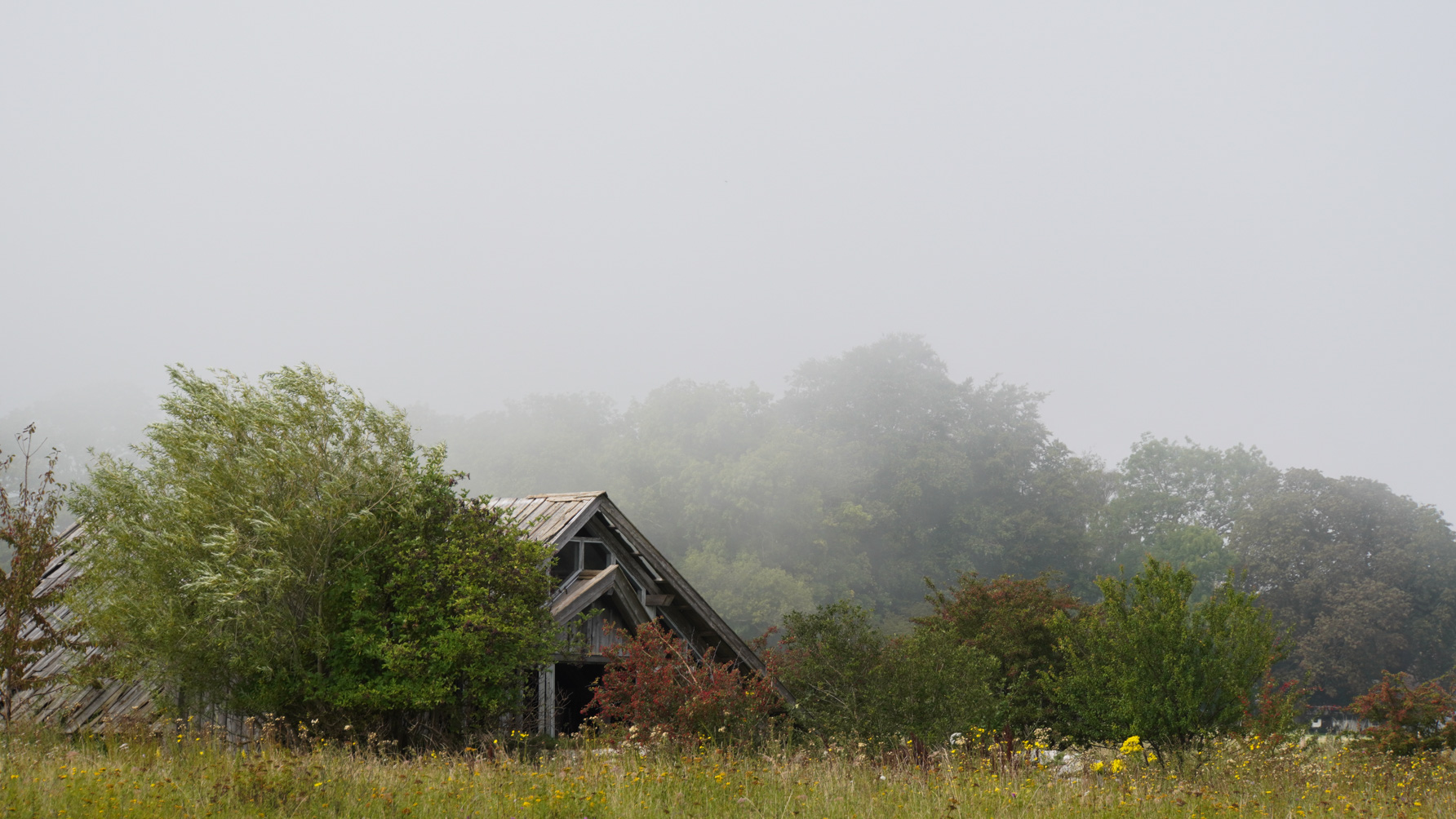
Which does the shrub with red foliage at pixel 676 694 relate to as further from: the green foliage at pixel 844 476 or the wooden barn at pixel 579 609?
the green foliage at pixel 844 476

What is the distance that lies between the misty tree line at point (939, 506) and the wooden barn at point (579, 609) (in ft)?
95.9

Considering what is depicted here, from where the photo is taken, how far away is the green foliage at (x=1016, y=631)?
20125mm

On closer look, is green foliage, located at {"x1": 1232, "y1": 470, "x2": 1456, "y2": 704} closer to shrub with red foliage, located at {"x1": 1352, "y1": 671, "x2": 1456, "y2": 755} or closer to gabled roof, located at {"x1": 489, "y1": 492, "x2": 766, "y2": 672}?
shrub with red foliage, located at {"x1": 1352, "y1": 671, "x2": 1456, "y2": 755}

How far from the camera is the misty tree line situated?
50188 millimetres

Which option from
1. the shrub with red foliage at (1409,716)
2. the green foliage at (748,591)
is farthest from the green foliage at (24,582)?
the green foliage at (748,591)

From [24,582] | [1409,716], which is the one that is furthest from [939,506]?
[24,582]

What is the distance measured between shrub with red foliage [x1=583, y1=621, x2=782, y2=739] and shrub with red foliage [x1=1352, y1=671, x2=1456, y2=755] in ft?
38.3

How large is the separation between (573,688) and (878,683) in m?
9.17

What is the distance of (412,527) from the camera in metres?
14.0

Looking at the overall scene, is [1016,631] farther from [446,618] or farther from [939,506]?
[939,506]

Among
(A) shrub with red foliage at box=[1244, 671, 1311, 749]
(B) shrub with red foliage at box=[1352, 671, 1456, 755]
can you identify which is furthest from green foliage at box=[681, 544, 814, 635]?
(A) shrub with red foliage at box=[1244, 671, 1311, 749]

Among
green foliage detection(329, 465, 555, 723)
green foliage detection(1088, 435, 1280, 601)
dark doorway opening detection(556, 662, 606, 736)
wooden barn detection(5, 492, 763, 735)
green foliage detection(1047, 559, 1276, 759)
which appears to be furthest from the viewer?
green foliage detection(1088, 435, 1280, 601)

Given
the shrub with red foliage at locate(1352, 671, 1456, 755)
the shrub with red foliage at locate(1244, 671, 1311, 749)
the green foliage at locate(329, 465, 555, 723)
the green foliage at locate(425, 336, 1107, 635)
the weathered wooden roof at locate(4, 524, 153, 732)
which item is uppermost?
the green foliage at locate(425, 336, 1107, 635)

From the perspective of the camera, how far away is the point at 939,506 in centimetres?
6022
